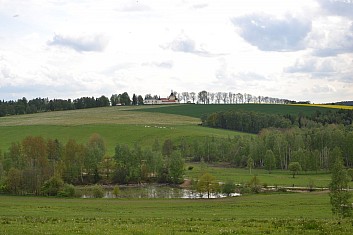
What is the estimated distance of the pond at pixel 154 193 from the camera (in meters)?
76.9

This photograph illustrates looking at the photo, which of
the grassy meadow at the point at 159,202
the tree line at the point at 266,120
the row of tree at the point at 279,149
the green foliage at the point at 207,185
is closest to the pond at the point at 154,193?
the green foliage at the point at 207,185

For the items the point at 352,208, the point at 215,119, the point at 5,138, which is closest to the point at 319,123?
the point at 215,119

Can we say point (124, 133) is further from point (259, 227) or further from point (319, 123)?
point (259, 227)

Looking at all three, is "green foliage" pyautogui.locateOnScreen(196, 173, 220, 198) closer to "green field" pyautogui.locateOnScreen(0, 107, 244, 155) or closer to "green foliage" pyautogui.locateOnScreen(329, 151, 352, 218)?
"green foliage" pyautogui.locateOnScreen(329, 151, 352, 218)

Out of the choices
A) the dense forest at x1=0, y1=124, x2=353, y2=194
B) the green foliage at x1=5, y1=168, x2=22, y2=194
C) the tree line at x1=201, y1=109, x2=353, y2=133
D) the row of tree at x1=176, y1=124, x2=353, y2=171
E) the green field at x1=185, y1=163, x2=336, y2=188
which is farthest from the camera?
the tree line at x1=201, y1=109, x2=353, y2=133

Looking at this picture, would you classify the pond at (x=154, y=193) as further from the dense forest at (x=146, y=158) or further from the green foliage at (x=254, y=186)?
the dense forest at (x=146, y=158)

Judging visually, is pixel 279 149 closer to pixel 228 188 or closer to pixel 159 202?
pixel 228 188

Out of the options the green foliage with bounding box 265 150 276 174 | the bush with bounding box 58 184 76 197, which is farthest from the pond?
the green foliage with bounding box 265 150 276 174

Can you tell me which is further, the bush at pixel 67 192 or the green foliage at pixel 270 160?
the green foliage at pixel 270 160

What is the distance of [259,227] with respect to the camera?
77.0ft

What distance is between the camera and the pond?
7688 centimetres

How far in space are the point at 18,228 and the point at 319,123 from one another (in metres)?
154

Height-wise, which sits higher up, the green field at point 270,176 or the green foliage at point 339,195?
the green foliage at point 339,195

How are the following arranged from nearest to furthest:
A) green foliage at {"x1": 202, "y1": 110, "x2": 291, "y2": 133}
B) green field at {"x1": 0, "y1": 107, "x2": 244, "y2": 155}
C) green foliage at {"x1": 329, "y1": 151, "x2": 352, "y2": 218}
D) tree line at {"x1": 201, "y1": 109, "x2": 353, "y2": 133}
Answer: green foliage at {"x1": 329, "y1": 151, "x2": 352, "y2": 218}
green field at {"x1": 0, "y1": 107, "x2": 244, "y2": 155}
tree line at {"x1": 201, "y1": 109, "x2": 353, "y2": 133}
green foliage at {"x1": 202, "y1": 110, "x2": 291, "y2": 133}
